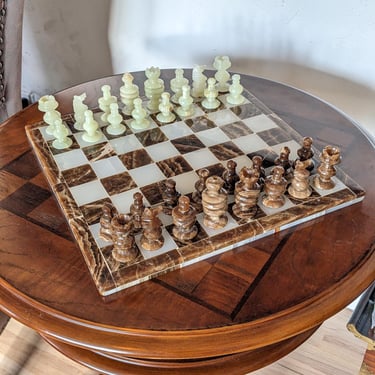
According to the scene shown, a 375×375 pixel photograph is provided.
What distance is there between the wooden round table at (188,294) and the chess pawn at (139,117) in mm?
251

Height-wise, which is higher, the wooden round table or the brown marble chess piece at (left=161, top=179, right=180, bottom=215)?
the brown marble chess piece at (left=161, top=179, right=180, bottom=215)

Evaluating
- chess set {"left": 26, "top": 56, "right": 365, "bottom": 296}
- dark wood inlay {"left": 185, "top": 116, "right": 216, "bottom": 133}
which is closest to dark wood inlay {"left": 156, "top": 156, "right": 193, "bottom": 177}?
chess set {"left": 26, "top": 56, "right": 365, "bottom": 296}

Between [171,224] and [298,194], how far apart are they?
0.24 meters

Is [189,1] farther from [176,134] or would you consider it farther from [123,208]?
[123,208]

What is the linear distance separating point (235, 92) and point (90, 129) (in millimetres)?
362

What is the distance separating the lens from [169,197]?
2.72ft

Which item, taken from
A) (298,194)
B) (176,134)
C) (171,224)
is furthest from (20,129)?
(298,194)

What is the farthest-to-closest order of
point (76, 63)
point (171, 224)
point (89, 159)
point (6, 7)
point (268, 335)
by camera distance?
point (76, 63), point (6, 7), point (89, 159), point (171, 224), point (268, 335)

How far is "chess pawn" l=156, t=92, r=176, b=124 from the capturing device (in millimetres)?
1048

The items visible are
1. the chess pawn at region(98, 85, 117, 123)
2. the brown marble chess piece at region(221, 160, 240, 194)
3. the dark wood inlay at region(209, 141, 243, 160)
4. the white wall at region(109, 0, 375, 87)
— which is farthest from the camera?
the white wall at region(109, 0, 375, 87)

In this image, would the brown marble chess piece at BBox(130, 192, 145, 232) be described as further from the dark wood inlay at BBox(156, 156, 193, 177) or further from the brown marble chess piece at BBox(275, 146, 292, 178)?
the brown marble chess piece at BBox(275, 146, 292, 178)

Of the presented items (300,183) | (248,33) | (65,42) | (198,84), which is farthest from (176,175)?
(65,42)

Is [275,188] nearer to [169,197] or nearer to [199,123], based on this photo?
[169,197]

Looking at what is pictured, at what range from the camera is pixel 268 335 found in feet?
2.17
